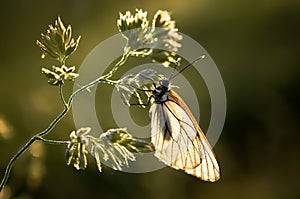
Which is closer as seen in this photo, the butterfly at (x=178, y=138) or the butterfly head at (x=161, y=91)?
the butterfly head at (x=161, y=91)

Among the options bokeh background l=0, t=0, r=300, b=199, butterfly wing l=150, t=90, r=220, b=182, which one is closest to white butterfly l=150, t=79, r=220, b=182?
butterfly wing l=150, t=90, r=220, b=182

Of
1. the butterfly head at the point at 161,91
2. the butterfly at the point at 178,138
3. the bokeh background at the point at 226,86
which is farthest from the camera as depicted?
the bokeh background at the point at 226,86

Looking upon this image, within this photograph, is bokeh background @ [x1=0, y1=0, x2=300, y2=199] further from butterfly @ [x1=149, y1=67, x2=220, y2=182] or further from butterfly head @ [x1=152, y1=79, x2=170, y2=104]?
butterfly head @ [x1=152, y1=79, x2=170, y2=104]

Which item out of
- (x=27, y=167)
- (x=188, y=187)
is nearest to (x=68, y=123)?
(x=188, y=187)

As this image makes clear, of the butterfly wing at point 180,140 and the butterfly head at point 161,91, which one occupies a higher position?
the butterfly head at point 161,91

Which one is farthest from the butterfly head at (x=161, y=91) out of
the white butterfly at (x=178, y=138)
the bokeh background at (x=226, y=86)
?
the bokeh background at (x=226, y=86)

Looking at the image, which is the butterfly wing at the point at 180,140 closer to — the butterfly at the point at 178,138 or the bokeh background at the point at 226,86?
the butterfly at the point at 178,138

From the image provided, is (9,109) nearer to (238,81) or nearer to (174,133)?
(238,81)
